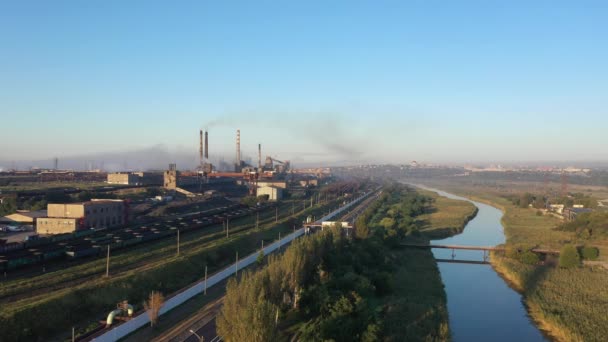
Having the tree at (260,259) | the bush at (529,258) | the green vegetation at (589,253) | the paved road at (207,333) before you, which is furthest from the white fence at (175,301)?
the green vegetation at (589,253)

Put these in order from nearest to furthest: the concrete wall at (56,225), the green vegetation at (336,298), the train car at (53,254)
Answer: the green vegetation at (336,298) < the train car at (53,254) < the concrete wall at (56,225)

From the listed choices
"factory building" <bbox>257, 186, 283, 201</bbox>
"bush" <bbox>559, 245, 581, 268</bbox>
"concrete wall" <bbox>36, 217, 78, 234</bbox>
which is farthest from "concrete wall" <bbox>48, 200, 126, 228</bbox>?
"bush" <bbox>559, 245, 581, 268</bbox>

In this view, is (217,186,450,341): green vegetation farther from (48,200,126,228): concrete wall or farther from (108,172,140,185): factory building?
(108,172,140,185): factory building

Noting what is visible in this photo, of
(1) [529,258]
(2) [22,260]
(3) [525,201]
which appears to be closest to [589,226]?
(1) [529,258]

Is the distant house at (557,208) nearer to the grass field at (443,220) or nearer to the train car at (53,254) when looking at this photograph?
the grass field at (443,220)

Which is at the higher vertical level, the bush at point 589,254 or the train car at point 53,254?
the train car at point 53,254

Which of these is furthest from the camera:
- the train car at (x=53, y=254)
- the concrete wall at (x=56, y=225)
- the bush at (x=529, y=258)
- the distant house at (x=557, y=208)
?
the distant house at (x=557, y=208)

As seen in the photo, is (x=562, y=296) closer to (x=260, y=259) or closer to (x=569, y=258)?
(x=569, y=258)
